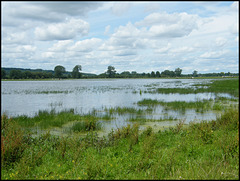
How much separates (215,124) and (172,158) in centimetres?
646

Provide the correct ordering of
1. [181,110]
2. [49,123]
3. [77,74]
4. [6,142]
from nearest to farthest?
1. [6,142]
2. [49,123]
3. [181,110]
4. [77,74]

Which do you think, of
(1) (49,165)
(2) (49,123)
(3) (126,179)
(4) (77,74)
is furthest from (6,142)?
(4) (77,74)

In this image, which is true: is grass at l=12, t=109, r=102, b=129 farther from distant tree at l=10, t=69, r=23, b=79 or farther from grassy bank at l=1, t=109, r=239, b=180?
distant tree at l=10, t=69, r=23, b=79

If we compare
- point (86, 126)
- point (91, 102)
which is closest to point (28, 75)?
point (91, 102)

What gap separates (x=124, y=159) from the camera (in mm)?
7184

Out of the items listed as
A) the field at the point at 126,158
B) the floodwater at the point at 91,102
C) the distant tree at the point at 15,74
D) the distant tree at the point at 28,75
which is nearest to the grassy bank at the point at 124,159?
the field at the point at 126,158

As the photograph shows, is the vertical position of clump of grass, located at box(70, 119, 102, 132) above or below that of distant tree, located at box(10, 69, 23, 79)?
below

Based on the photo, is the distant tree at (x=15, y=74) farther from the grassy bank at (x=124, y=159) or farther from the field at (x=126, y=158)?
the grassy bank at (x=124, y=159)

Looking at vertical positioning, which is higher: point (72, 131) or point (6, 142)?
point (6, 142)

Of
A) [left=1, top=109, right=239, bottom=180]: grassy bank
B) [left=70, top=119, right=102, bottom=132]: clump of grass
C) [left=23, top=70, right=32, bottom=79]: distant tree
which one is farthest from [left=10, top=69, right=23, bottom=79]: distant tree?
[left=1, top=109, right=239, bottom=180]: grassy bank

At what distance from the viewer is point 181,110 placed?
20125 millimetres

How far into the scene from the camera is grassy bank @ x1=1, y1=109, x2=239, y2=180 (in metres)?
5.80

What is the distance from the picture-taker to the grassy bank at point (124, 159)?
19.0 ft

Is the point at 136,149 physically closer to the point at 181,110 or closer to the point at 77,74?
the point at 181,110
